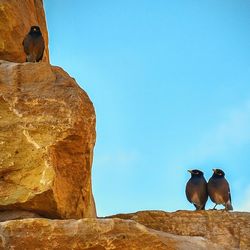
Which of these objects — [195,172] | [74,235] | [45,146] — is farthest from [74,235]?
[195,172]

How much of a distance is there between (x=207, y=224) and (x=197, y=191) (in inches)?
140

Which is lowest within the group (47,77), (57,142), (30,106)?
(57,142)

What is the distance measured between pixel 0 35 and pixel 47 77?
14.0ft

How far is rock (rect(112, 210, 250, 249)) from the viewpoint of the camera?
1077 centimetres

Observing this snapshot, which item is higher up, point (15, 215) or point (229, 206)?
point (229, 206)

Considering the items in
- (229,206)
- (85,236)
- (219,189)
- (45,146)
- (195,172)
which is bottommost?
(85,236)

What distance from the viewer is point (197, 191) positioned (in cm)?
1454

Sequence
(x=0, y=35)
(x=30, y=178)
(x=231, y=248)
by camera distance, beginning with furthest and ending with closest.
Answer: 1. (x=0, y=35)
2. (x=30, y=178)
3. (x=231, y=248)

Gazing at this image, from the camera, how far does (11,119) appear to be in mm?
10938

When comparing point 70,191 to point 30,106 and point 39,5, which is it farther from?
point 39,5

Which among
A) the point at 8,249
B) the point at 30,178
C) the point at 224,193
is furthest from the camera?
the point at 224,193

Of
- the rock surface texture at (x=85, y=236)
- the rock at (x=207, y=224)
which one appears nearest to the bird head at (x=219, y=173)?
the rock at (x=207, y=224)

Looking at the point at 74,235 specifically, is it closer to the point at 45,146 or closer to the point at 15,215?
the point at 15,215

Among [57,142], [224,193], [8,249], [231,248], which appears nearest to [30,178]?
[57,142]
